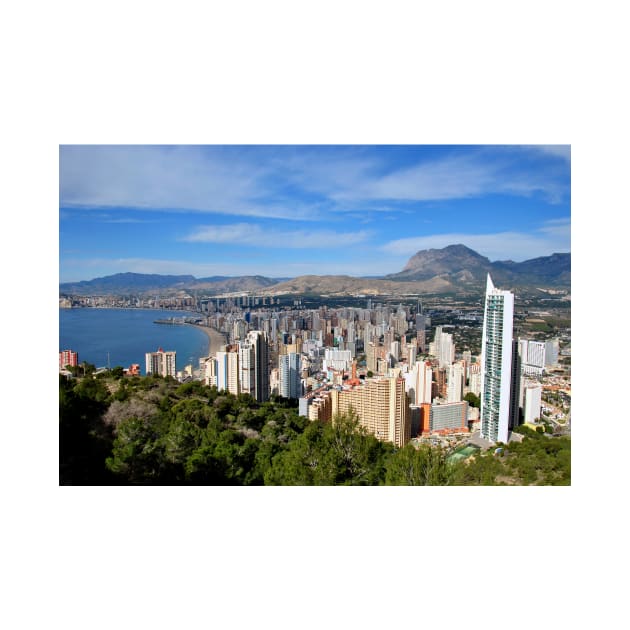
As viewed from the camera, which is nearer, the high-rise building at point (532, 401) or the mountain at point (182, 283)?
the high-rise building at point (532, 401)

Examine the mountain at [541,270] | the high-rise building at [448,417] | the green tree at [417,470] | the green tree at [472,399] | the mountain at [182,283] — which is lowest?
the green tree at [417,470]

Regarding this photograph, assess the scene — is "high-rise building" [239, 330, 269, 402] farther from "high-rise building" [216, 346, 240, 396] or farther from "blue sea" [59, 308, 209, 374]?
"blue sea" [59, 308, 209, 374]

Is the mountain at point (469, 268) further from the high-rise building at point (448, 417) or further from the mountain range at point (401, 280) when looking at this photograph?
the high-rise building at point (448, 417)

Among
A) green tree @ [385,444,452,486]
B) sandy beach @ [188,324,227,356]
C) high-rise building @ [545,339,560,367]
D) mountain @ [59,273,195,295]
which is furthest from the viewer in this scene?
sandy beach @ [188,324,227,356]

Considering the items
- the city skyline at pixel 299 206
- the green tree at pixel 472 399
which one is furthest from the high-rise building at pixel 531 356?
the city skyline at pixel 299 206

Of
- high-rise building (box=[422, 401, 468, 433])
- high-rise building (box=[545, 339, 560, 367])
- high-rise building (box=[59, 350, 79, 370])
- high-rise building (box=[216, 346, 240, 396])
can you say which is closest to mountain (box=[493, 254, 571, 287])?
high-rise building (box=[545, 339, 560, 367])
